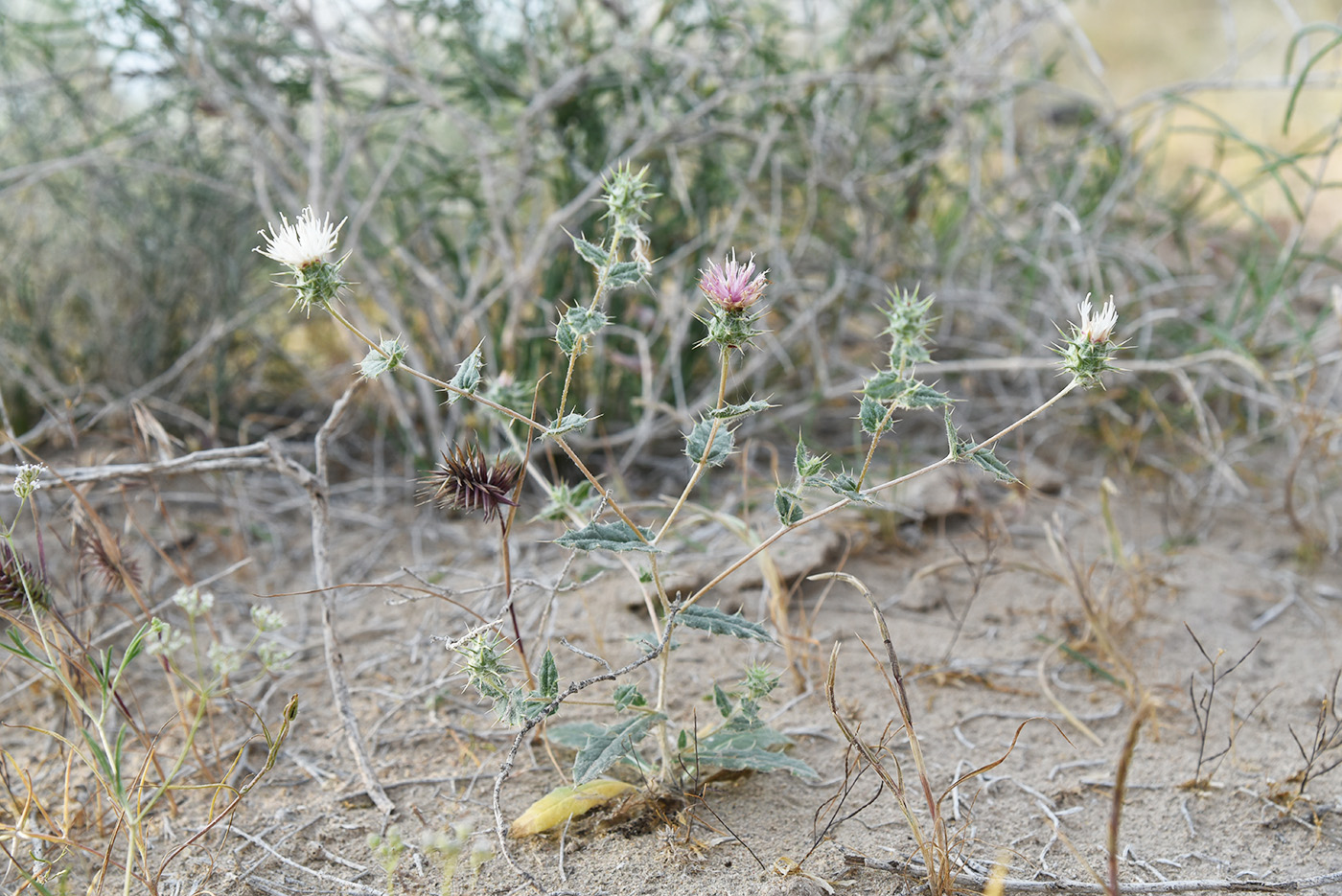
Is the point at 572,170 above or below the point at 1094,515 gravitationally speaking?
above

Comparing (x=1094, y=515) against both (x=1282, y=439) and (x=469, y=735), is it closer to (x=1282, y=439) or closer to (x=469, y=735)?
(x=1282, y=439)

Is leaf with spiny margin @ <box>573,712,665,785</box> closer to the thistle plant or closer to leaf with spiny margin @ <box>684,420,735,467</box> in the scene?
the thistle plant

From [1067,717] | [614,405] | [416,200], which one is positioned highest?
[416,200]

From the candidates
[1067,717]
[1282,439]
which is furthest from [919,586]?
[1282,439]

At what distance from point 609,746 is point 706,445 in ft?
1.30

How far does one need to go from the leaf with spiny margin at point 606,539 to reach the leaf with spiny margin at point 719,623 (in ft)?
0.31

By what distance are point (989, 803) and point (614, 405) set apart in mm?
1491

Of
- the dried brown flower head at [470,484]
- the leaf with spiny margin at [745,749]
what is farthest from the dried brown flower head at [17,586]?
the leaf with spiny margin at [745,749]

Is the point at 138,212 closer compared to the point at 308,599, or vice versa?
the point at 308,599

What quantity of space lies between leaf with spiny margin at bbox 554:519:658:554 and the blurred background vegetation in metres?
1.09

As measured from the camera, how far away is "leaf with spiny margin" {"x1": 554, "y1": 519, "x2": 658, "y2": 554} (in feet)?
3.43

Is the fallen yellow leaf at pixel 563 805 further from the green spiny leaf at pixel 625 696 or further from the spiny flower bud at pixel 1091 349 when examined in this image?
the spiny flower bud at pixel 1091 349

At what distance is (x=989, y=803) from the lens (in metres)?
1.36

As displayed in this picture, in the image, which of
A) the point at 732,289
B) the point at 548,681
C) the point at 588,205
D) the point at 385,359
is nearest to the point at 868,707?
the point at 548,681
